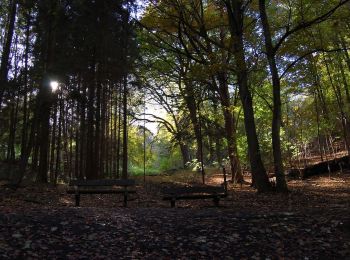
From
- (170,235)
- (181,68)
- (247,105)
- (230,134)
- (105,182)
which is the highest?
(181,68)

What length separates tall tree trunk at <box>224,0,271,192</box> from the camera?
13219mm

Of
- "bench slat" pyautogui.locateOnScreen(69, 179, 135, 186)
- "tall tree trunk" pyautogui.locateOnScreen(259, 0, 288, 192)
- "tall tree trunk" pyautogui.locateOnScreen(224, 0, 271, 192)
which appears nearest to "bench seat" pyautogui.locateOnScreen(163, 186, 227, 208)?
"bench slat" pyautogui.locateOnScreen(69, 179, 135, 186)

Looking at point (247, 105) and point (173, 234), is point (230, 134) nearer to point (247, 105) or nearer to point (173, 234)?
point (247, 105)

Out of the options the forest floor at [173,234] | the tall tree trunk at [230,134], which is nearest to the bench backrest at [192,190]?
the forest floor at [173,234]

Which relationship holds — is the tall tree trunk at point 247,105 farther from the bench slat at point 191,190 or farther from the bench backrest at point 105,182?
the bench backrest at point 105,182

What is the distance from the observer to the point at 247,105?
13844mm

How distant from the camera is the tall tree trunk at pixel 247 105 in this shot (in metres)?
13.2

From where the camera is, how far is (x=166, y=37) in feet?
74.2

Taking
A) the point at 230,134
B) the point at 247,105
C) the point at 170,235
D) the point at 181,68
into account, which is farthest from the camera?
the point at 181,68

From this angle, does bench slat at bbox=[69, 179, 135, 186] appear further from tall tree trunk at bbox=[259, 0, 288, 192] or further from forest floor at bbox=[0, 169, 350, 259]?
tall tree trunk at bbox=[259, 0, 288, 192]

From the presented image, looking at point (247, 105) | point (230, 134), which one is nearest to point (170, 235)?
point (247, 105)

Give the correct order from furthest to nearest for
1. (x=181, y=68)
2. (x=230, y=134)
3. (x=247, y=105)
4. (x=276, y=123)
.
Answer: (x=181, y=68) → (x=230, y=134) → (x=247, y=105) → (x=276, y=123)

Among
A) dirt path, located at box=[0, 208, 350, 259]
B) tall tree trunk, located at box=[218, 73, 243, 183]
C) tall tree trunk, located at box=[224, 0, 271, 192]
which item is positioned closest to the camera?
dirt path, located at box=[0, 208, 350, 259]

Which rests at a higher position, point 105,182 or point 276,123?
point 276,123
